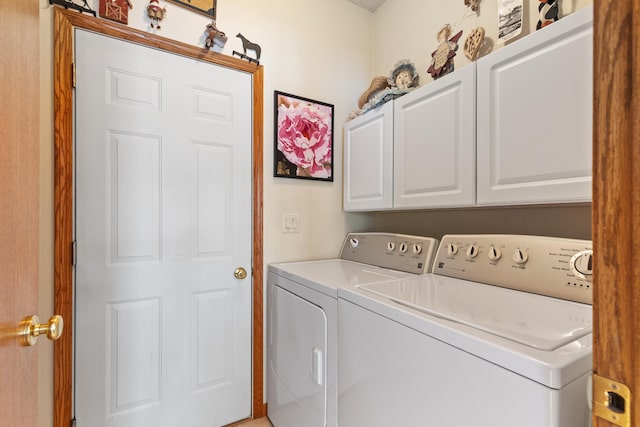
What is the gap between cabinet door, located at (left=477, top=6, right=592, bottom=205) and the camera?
93 cm

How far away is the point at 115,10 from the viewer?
140 centimetres

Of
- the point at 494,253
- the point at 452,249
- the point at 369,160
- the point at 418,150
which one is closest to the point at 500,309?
the point at 494,253

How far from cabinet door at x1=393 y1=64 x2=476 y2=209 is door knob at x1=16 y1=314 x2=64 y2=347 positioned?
4.79ft

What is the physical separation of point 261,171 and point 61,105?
38.3 inches

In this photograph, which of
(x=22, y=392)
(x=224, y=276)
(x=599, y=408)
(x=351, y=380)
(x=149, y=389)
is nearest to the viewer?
(x=599, y=408)

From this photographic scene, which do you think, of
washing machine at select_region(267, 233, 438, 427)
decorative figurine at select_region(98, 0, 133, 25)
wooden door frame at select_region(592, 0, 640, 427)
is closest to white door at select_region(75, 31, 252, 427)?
decorative figurine at select_region(98, 0, 133, 25)

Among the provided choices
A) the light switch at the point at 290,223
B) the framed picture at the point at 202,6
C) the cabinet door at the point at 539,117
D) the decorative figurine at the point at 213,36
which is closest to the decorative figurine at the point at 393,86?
the cabinet door at the point at 539,117

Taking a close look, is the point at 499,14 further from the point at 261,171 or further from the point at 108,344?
the point at 108,344

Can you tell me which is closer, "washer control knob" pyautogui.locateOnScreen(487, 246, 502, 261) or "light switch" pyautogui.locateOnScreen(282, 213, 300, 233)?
"washer control knob" pyautogui.locateOnScreen(487, 246, 502, 261)

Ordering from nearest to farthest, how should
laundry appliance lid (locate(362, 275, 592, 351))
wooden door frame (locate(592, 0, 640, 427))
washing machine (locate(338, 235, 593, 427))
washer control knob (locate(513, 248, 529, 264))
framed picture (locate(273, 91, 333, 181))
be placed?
wooden door frame (locate(592, 0, 640, 427)) → washing machine (locate(338, 235, 593, 427)) → laundry appliance lid (locate(362, 275, 592, 351)) → washer control knob (locate(513, 248, 529, 264)) → framed picture (locate(273, 91, 333, 181))

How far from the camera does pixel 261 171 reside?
1.80 metres

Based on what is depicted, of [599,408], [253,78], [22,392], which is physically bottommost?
[22,392]

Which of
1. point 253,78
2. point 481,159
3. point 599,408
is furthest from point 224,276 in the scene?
point 599,408

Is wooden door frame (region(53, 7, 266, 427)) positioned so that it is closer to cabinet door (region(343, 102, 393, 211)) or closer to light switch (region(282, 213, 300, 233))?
light switch (region(282, 213, 300, 233))
